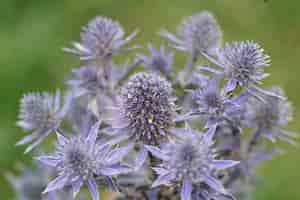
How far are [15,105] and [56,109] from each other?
5.01 ft

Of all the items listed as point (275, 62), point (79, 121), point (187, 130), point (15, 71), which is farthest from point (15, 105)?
point (187, 130)

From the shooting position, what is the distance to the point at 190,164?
126cm

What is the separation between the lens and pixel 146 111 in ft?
4.49

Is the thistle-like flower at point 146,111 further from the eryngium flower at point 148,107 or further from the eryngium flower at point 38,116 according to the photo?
the eryngium flower at point 38,116

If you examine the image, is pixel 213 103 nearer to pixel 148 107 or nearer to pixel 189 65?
pixel 148 107

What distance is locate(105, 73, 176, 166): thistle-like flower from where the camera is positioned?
137cm

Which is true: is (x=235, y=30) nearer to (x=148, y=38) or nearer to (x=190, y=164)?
(x=148, y=38)

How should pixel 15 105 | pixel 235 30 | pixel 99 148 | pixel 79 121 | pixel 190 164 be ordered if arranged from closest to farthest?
pixel 190 164 < pixel 99 148 < pixel 79 121 < pixel 15 105 < pixel 235 30

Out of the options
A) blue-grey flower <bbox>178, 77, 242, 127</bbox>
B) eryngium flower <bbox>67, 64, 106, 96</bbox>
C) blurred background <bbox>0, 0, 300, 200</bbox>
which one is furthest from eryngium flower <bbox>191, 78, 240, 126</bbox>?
blurred background <bbox>0, 0, 300, 200</bbox>

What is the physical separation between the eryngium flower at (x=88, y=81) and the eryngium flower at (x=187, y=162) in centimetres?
43

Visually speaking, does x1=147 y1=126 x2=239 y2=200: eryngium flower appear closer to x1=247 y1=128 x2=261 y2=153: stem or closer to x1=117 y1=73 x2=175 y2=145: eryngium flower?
x1=117 y1=73 x2=175 y2=145: eryngium flower

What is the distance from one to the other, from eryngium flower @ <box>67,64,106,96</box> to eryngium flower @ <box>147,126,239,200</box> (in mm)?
429

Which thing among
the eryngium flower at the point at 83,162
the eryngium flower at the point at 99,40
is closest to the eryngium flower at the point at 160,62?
the eryngium flower at the point at 99,40

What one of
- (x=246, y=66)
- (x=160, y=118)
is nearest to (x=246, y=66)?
(x=246, y=66)
